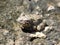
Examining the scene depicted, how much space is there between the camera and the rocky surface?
4.68 ft

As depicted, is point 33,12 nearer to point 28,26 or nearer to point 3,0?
point 28,26

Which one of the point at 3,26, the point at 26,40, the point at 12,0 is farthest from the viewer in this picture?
the point at 12,0

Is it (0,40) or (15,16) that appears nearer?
(0,40)

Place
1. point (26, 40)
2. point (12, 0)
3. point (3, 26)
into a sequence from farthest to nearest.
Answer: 1. point (12, 0)
2. point (3, 26)
3. point (26, 40)

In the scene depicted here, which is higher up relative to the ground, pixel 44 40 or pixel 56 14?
pixel 56 14

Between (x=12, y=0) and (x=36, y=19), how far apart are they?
0.32 metres

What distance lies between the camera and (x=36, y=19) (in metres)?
1.54

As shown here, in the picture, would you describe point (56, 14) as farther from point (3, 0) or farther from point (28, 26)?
point (3, 0)

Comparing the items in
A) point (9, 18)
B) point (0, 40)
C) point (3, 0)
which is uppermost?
point (3, 0)

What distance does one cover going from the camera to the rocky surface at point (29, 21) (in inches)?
56.2

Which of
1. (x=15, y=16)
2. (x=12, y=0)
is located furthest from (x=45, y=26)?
(x=12, y=0)

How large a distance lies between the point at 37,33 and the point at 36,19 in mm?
125

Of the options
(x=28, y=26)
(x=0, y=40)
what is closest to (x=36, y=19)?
(x=28, y=26)

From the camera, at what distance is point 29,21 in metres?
1.51
